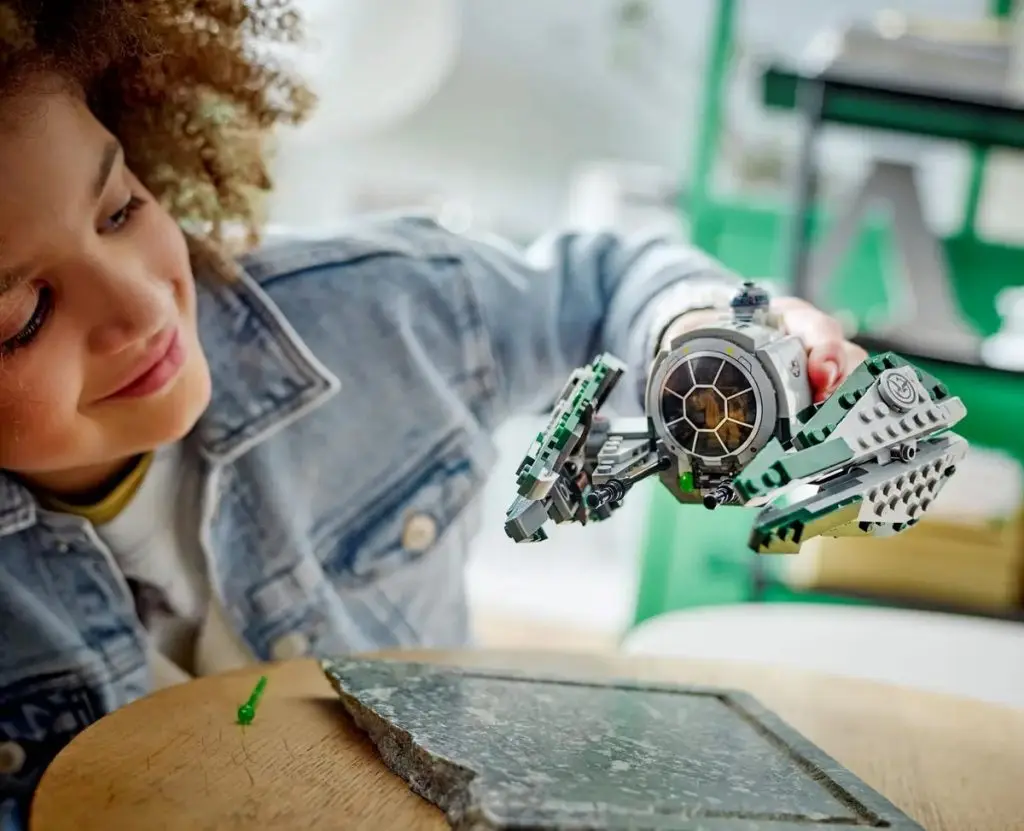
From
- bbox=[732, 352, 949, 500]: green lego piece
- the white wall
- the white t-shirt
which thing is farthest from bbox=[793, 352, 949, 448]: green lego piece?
the white wall

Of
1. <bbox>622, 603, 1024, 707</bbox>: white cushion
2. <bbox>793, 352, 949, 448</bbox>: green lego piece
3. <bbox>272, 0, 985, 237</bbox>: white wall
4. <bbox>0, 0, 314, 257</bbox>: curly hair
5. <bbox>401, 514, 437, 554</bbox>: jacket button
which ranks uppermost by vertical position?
<bbox>272, 0, 985, 237</bbox>: white wall

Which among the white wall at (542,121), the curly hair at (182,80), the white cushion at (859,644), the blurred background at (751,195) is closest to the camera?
the curly hair at (182,80)

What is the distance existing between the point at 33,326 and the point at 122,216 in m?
0.07

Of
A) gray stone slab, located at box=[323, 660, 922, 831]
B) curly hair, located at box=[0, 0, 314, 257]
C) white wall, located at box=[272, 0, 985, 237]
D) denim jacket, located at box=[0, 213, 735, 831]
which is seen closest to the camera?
gray stone slab, located at box=[323, 660, 922, 831]

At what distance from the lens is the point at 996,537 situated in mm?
1189

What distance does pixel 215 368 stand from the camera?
2.17 feet

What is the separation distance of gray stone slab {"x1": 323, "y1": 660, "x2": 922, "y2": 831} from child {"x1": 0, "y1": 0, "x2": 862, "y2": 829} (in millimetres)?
148

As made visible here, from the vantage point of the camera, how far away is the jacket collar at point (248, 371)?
2.14 feet

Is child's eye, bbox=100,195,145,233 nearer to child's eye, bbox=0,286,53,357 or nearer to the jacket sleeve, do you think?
child's eye, bbox=0,286,53,357

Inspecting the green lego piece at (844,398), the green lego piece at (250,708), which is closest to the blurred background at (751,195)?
the green lego piece at (250,708)

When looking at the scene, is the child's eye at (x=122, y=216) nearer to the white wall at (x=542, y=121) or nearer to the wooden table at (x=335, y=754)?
the wooden table at (x=335, y=754)

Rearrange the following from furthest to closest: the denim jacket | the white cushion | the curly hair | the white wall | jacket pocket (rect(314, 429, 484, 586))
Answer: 1. the white wall
2. the white cushion
3. jacket pocket (rect(314, 429, 484, 586))
4. the denim jacket
5. the curly hair

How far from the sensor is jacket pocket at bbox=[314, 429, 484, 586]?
71 cm

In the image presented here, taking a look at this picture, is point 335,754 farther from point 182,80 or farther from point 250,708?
point 182,80
